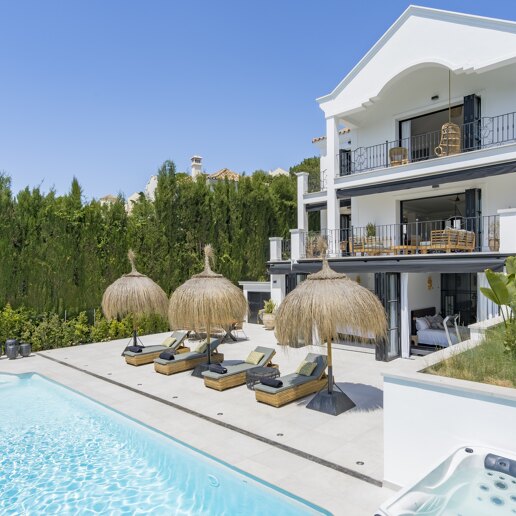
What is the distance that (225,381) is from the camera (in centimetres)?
1136

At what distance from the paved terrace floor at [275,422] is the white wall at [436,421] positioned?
0.41 metres

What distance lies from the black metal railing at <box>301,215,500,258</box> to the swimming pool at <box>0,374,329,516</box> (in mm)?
7303

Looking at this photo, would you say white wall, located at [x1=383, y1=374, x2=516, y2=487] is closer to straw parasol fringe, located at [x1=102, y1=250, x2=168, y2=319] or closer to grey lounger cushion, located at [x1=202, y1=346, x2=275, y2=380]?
grey lounger cushion, located at [x1=202, y1=346, x2=275, y2=380]

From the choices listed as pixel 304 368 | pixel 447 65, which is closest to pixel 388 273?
pixel 304 368

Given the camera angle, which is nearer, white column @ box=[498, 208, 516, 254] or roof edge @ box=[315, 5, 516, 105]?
white column @ box=[498, 208, 516, 254]

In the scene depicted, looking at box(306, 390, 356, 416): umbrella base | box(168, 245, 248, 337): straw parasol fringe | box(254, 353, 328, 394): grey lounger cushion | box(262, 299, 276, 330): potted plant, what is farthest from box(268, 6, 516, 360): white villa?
box(306, 390, 356, 416): umbrella base

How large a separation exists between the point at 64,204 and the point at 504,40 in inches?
779

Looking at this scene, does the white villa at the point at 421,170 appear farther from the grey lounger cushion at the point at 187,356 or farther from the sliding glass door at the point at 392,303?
the grey lounger cushion at the point at 187,356

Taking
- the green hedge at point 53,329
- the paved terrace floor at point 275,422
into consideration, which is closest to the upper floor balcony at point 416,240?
the paved terrace floor at point 275,422

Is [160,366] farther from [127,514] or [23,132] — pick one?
[23,132]

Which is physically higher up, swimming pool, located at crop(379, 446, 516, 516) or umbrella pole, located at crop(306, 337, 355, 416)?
swimming pool, located at crop(379, 446, 516, 516)

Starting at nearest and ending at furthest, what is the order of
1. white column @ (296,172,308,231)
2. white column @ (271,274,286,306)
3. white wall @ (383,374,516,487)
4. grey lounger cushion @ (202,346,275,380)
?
white wall @ (383,374,516,487)
grey lounger cushion @ (202,346,275,380)
white column @ (296,172,308,231)
white column @ (271,274,286,306)

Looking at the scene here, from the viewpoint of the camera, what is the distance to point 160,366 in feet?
43.9

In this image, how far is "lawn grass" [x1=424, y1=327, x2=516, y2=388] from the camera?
6102 millimetres
